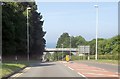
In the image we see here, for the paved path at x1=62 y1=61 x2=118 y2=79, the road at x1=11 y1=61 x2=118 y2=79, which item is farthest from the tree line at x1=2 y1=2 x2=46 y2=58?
the road at x1=11 y1=61 x2=118 y2=79

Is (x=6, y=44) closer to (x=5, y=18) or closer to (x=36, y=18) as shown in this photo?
(x=5, y=18)

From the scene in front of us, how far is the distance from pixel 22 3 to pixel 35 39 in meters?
13.3

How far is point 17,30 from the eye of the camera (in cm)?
7400

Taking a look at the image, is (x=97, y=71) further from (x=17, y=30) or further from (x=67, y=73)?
(x=17, y=30)

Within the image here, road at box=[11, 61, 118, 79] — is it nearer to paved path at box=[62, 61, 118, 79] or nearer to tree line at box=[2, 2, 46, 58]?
paved path at box=[62, 61, 118, 79]

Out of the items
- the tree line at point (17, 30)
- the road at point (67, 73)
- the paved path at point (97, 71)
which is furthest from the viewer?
the tree line at point (17, 30)

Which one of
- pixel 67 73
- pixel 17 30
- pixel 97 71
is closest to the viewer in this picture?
pixel 67 73

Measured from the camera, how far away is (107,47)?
14400 centimetres

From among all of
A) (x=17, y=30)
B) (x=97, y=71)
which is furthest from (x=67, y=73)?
(x=17, y=30)

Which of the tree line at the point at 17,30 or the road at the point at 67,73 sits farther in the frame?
the tree line at the point at 17,30

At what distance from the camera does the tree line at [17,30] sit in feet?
204

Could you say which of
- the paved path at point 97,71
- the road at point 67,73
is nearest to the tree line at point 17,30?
the paved path at point 97,71

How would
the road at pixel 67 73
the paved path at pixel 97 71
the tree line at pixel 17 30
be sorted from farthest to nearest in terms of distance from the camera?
the tree line at pixel 17 30 → the paved path at pixel 97 71 → the road at pixel 67 73

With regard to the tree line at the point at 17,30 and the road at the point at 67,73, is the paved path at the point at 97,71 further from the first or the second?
the tree line at the point at 17,30
